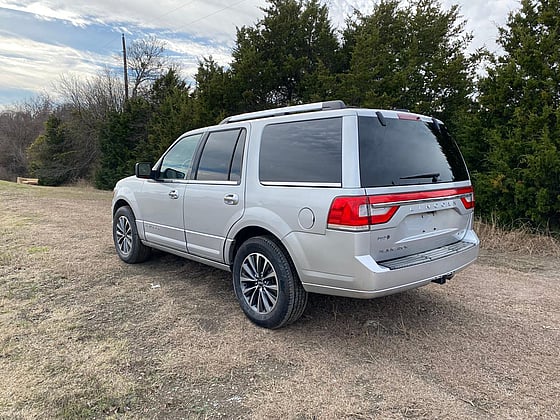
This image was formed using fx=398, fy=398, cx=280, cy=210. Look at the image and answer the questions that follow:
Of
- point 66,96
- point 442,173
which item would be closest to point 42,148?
point 66,96

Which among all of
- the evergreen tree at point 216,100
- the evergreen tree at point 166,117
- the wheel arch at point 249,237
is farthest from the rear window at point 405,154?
the evergreen tree at point 166,117

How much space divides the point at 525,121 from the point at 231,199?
5844 millimetres

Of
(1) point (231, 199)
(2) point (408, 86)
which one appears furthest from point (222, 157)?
(2) point (408, 86)

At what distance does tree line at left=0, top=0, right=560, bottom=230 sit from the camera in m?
6.80

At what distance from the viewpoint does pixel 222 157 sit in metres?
4.04

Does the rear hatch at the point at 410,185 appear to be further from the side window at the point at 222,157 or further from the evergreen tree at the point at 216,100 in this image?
the evergreen tree at the point at 216,100

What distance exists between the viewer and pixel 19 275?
4.81 metres

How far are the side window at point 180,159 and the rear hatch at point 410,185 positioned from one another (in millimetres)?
2181

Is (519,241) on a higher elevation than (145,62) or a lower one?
lower

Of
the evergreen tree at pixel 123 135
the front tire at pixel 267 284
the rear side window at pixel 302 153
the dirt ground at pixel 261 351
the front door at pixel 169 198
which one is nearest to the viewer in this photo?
the dirt ground at pixel 261 351

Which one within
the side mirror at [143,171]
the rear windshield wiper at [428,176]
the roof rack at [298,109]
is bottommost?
the rear windshield wiper at [428,176]

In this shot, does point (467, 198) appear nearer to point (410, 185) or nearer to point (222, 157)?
point (410, 185)

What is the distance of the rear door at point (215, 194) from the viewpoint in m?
3.78

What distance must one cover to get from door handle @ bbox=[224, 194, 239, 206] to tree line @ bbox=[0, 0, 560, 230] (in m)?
5.35
